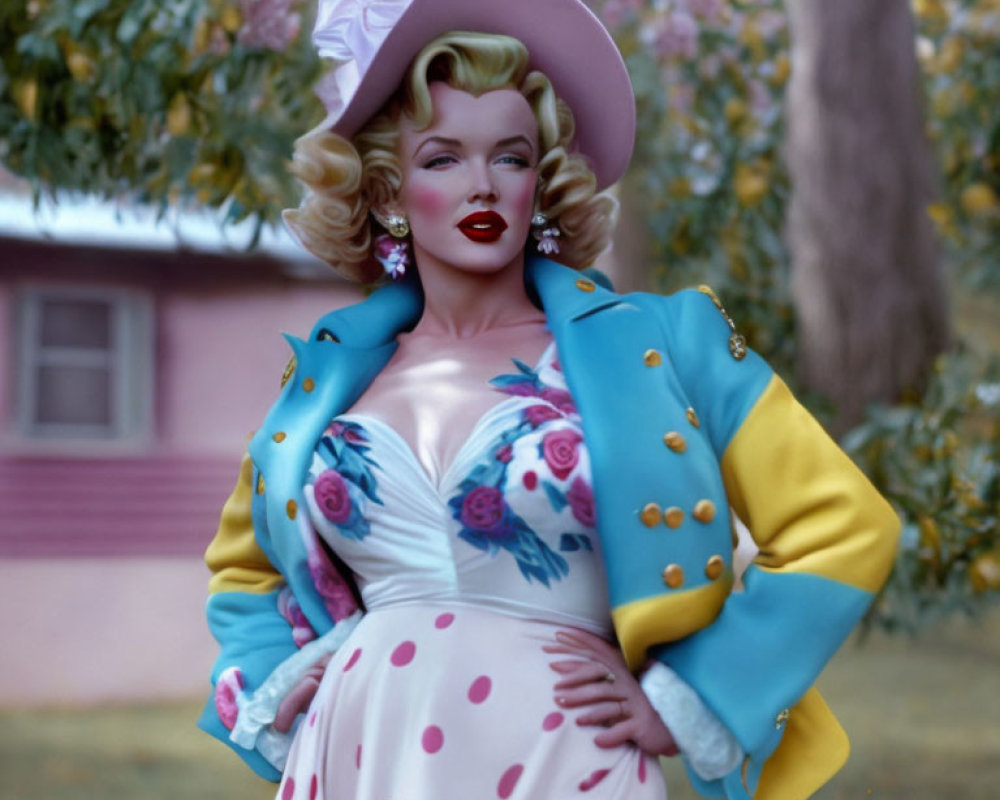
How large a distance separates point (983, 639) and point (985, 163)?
10865 millimetres

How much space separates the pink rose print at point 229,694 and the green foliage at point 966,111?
3.54 meters

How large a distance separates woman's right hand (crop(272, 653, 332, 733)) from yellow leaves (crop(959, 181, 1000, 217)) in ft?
12.9

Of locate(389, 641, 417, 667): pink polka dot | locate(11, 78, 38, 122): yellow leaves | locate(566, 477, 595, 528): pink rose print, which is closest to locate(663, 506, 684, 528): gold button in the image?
locate(566, 477, 595, 528): pink rose print

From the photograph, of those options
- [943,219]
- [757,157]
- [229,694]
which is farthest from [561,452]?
[757,157]

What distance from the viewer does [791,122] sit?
5539 millimetres

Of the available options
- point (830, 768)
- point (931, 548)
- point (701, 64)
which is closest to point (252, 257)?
point (701, 64)

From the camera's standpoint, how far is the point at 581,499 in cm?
252

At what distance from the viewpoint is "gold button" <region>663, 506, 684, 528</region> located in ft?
8.14

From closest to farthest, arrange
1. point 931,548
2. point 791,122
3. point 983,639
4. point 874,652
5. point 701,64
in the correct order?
point 931,548, point 791,122, point 701,64, point 874,652, point 983,639

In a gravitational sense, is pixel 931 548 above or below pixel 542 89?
below

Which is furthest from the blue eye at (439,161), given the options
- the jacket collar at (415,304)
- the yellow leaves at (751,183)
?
the yellow leaves at (751,183)

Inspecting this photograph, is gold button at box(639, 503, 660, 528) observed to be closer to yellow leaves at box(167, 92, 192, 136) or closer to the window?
yellow leaves at box(167, 92, 192, 136)

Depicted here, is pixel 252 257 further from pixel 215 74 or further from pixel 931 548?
pixel 931 548

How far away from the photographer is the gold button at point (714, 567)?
8.24 ft
